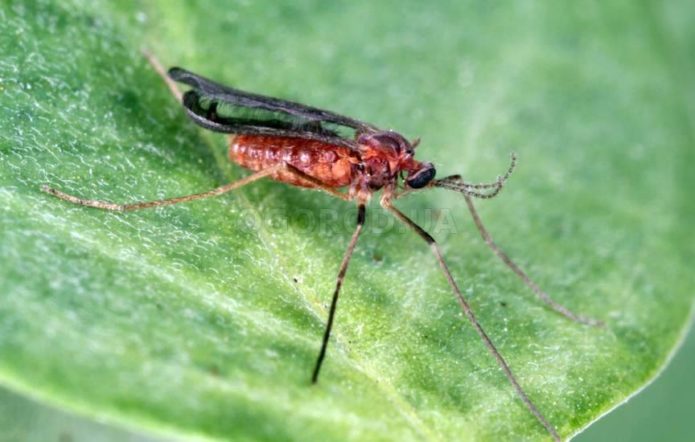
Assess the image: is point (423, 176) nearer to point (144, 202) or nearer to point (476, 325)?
point (476, 325)

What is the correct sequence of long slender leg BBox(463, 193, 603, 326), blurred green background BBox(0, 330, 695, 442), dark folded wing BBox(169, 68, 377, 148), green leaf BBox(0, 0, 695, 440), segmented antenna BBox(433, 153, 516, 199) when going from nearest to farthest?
green leaf BBox(0, 0, 695, 440)
long slender leg BBox(463, 193, 603, 326)
dark folded wing BBox(169, 68, 377, 148)
segmented antenna BBox(433, 153, 516, 199)
blurred green background BBox(0, 330, 695, 442)

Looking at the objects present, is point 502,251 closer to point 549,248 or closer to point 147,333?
point 549,248

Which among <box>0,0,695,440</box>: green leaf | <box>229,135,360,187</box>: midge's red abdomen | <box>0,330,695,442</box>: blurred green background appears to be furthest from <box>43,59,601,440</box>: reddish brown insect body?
<box>0,330,695,442</box>: blurred green background

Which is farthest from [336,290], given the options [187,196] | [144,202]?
[144,202]

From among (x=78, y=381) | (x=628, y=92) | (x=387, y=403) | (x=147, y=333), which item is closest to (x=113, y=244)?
(x=147, y=333)

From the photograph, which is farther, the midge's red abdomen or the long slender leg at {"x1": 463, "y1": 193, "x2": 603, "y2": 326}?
the midge's red abdomen

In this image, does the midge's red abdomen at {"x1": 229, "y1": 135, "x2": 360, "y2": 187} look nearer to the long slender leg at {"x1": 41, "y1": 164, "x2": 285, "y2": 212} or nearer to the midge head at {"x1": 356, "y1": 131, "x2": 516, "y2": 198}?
the midge head at {"x1": 356, "y1": 131, "x2": 516, "y2": 198}

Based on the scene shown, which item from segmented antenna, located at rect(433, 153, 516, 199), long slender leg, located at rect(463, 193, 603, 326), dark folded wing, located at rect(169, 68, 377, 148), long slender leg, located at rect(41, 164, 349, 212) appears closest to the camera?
long slender leg, located at rect(41, 164, 349, 212)
